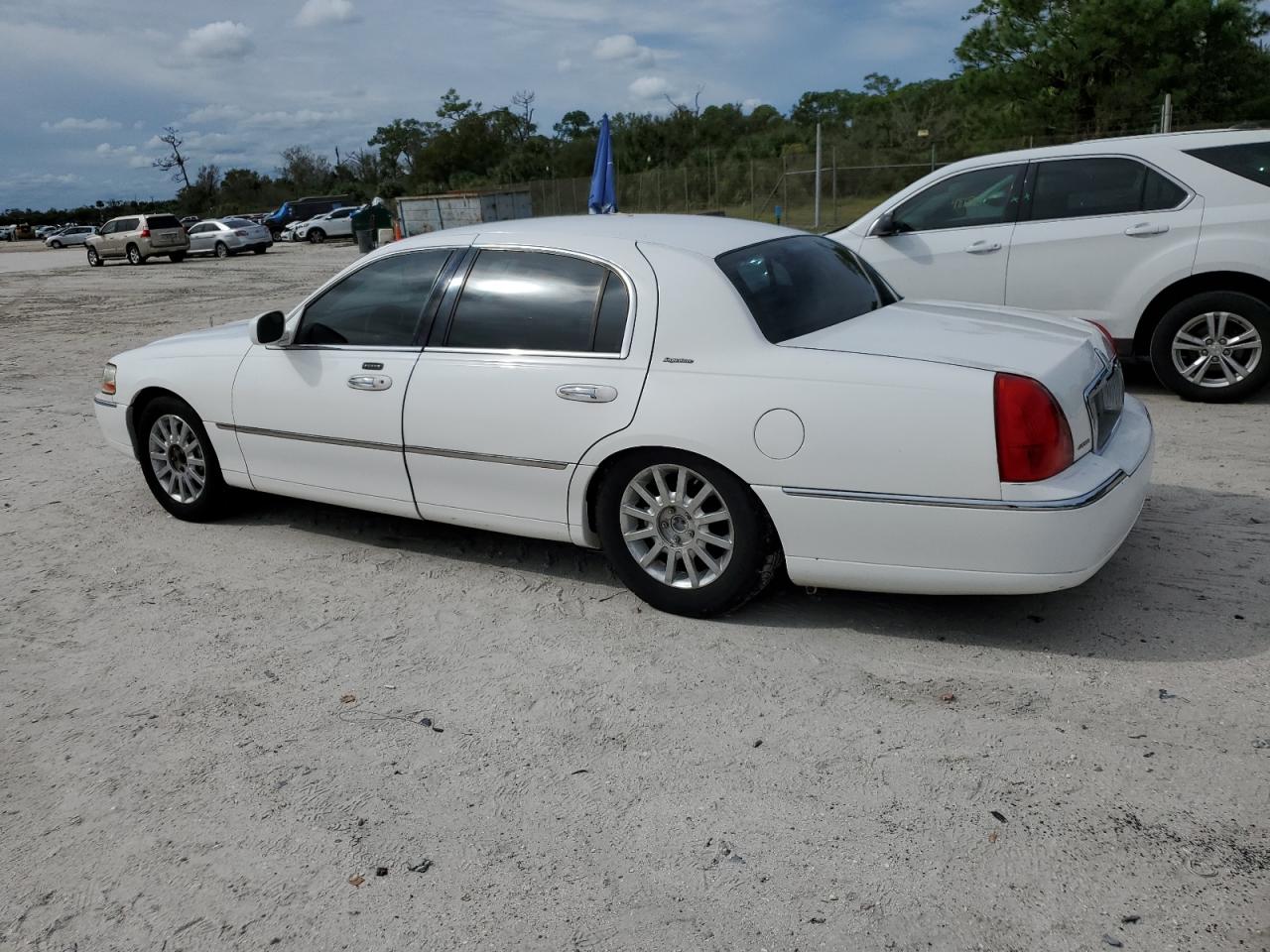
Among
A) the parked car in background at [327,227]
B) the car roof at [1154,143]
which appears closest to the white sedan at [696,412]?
the car roof at [1154,143]

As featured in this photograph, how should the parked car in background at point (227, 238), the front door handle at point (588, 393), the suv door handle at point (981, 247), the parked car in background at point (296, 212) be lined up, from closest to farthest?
the front door handle at point (588, 393), the suv door handle at point (981, 247), the parked car in background at point (227, 238), the parked car in background at point (296, 212)

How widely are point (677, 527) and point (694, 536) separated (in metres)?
0.09

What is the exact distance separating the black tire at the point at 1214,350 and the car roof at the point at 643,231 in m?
3.49

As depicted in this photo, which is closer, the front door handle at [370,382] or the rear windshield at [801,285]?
the rear windshield at [801,285]

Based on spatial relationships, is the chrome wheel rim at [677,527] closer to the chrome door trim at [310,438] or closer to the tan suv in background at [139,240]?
the chrome door trim at [310,438]

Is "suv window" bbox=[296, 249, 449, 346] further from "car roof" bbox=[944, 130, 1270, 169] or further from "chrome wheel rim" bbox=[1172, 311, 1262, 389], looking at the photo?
"chrome wheel rim" bbox=[1172, 311, 1262, 389]

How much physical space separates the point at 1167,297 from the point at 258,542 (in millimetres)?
5953

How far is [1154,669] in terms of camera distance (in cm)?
380

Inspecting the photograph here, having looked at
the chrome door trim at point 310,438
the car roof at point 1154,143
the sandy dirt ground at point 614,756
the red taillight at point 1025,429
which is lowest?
the sandy dirt ground at point 614,756

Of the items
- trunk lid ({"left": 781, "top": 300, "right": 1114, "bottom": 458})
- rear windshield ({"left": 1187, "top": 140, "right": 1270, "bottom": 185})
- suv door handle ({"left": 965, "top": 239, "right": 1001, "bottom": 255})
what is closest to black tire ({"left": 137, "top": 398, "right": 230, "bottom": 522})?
trunk lid ({"left": 781, "top": 300, "right": 1114, "bottom": 458})

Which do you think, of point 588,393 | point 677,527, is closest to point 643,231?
point 588,393

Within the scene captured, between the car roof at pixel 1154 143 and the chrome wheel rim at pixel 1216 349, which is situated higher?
the car roof at pixel 1154 143

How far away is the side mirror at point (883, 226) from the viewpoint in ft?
26.7

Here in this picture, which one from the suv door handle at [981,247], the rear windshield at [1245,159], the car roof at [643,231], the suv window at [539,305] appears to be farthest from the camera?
the suv door handle at [981,247]
